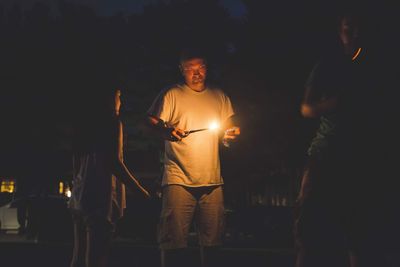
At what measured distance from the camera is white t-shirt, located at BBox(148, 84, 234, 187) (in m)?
5.33

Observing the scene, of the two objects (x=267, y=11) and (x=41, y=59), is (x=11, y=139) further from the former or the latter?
(x=267, y=11)

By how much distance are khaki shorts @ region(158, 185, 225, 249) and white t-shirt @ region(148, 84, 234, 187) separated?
0.32 feet

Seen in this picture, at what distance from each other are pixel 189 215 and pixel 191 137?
2.34ft

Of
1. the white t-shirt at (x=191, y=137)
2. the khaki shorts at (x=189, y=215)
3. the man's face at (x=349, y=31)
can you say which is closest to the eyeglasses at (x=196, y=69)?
the white t-shirt at (x=191, y=137)

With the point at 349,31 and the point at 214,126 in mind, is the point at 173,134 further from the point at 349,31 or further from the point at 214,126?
the point at 349,31

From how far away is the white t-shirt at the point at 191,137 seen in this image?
17.5 feet

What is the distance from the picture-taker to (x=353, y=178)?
3697 millimetres

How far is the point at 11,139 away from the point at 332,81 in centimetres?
2989

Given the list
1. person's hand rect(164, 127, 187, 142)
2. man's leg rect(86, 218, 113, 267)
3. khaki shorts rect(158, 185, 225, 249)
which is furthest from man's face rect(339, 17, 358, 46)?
man's leg rect(86, 218, 113, 267)

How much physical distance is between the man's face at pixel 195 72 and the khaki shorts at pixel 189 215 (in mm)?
1007

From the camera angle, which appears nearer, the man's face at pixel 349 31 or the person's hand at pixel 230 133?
the man's face at pixel 349 31

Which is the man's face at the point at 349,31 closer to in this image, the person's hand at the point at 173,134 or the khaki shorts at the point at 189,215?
the person's hand at the point at 173,134

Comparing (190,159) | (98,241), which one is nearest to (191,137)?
(190,159)

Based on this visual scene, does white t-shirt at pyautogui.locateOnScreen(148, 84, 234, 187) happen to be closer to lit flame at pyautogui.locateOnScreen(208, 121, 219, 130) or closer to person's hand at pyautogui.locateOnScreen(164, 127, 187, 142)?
lit flame at pyautogui.locateOnScreen(208, 121, 219, 130)
